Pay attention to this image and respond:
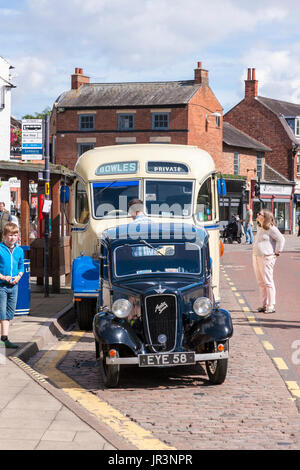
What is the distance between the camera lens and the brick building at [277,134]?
68375 mm

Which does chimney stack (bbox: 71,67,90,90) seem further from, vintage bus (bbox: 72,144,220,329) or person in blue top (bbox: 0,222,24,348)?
person in blue top (bbox: 0,222,24,348)

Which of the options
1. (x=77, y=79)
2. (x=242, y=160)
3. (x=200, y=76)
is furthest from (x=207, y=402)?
(x=242, y=160)

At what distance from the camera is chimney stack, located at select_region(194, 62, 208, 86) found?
55688 mm

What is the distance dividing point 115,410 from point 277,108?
215 ft

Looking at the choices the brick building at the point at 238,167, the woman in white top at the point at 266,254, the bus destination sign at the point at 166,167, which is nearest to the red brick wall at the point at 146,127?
the brick building at the point at 238,167

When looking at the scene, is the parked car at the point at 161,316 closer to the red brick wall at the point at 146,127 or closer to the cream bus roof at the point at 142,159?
the cream bus roof at the point at 142,159

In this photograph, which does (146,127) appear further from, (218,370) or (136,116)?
(218,370)

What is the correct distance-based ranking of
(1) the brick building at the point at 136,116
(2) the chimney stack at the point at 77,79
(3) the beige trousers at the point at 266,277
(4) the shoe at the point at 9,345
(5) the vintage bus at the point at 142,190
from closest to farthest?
(4) the shoe at the point at 9,345, (5) the vintage bus at the point at 142,190, (3) the beige trousers at the point at 266,277, (1) the brick building at the point at 136,116, (2) the chimney stack at the point at 77,79

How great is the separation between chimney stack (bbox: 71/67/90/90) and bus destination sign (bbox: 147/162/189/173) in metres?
45.7

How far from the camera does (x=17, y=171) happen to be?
647 inches

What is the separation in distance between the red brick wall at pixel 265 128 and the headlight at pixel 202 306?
2435 inches

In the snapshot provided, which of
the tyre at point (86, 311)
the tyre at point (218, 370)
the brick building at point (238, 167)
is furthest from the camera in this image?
the brick building at point (238, 167)

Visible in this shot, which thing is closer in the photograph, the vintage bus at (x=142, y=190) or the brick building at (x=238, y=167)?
the vintage bus at (x=142, y=190)

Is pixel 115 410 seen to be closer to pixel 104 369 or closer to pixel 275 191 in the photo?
pixel 104 369
